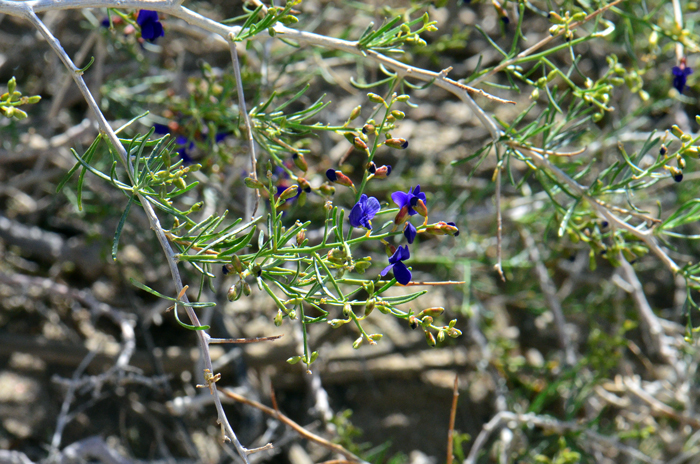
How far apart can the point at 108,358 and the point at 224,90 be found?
5.46 feet

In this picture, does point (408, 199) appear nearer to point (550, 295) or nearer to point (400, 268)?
point (400, 268)

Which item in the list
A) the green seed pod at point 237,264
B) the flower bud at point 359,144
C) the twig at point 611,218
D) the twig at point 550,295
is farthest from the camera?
the twig at point 550,295

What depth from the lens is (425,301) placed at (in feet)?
12.2

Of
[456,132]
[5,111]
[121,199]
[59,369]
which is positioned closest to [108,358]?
[59,369]

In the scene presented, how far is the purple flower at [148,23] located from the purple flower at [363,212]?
A: 101 centimetres

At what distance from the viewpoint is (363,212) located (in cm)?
147

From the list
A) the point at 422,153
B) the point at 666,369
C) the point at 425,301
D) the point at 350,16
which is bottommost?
the point at 666,369

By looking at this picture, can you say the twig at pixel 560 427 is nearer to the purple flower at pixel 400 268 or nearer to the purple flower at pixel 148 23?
the purple flower at pixel 400 268

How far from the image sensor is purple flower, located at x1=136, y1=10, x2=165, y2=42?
1.88 meters

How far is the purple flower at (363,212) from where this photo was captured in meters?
1.46

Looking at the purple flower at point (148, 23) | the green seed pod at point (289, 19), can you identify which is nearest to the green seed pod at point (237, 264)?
the green seed pod at point (289, 19)

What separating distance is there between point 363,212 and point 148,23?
105cm

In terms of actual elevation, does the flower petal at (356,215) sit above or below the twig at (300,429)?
above

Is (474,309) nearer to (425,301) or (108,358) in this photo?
(425,301)
